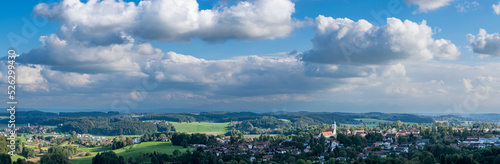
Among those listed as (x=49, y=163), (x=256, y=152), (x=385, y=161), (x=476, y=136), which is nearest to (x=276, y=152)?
(x=256, y=152)

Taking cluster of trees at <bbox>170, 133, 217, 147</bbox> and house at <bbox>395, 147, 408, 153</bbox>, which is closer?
house at <bbox>395, 147, 408, 153</bbox>

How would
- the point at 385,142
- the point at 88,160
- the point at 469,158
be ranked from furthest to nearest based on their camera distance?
the point at 385,142, the point at 88,160, the point at 469,158

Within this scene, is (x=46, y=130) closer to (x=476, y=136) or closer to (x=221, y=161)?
(x=221, y=161)

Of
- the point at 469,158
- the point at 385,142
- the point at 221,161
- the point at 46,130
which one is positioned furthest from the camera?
the point at 46,130

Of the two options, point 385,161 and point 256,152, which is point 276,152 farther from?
point 385,161

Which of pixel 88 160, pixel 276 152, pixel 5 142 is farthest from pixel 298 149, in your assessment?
pixel 5 142

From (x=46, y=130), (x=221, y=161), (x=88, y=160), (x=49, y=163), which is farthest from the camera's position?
(x=46, y=130)

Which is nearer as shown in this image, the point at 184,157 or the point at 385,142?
the point at 184,157

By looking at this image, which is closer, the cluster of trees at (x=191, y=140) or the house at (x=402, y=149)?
the house at (x=402, y=149)

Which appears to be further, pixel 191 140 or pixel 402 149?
pixel 191 140
